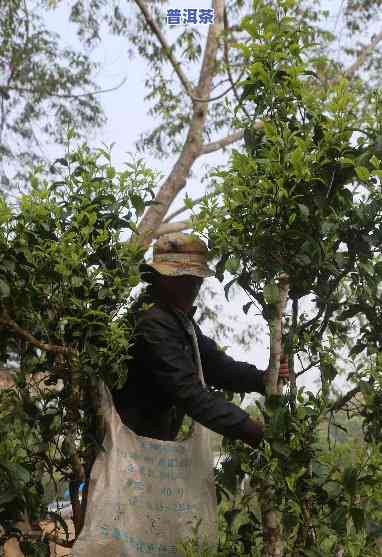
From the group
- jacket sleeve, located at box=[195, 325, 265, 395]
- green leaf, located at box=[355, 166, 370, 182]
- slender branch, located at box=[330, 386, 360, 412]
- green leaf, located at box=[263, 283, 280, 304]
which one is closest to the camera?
green leaf, located at box=[355, 166, 370, 182]

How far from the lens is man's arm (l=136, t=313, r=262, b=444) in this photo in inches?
88.6

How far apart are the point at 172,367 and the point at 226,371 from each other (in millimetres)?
507

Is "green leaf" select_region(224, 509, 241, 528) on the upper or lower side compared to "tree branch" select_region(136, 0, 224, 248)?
lower

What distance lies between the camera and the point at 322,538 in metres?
2.18

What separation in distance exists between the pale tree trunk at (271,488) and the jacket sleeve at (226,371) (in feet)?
1.35

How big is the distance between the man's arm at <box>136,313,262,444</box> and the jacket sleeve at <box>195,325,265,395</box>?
0.35 meters

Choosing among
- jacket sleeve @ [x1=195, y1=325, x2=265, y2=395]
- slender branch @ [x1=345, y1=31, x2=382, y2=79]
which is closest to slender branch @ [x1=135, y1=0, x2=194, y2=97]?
slender branch @ [x1=345, y1=31, x2=382, y2=79]

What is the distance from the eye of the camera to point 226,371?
2.80m

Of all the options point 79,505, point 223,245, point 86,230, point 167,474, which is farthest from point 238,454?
point 86,230

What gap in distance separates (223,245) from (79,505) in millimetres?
931

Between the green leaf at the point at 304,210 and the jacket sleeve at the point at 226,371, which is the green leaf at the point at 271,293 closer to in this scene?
the green leaf at the point at 304,210

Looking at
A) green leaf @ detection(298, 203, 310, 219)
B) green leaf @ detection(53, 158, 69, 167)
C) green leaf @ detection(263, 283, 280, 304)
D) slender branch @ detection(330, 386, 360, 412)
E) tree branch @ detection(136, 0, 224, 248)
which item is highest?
tree branch @ detection(136, 0, 224, 248)

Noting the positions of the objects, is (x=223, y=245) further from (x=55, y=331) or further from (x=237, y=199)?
(x=55, y=331)

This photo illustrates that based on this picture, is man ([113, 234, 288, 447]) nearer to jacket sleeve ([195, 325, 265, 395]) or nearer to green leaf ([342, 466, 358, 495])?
jacket sleeve ([195, 325, 265, 395])
